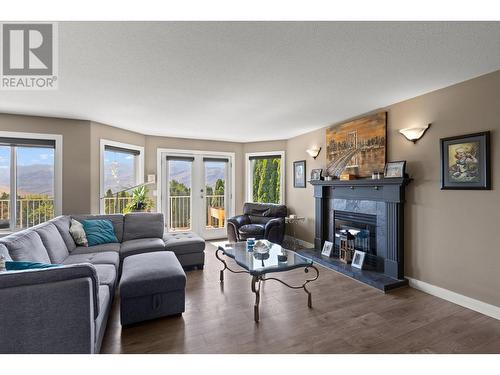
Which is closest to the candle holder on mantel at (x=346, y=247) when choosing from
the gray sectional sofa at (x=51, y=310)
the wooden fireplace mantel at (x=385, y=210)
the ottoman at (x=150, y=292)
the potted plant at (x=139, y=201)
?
the wooden fireplace mantel at (x=385, y=210)

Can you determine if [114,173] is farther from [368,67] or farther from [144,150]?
[368,67]

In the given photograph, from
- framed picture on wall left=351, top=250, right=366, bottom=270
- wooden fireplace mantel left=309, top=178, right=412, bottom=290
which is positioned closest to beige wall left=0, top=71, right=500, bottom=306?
wooden fireplace mantel left=309, top=178, right=412, bottom=290

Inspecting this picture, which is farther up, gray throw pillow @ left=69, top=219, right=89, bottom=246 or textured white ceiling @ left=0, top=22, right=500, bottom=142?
textured white ceiling @ left=0, top=22, right=500, bottom=142

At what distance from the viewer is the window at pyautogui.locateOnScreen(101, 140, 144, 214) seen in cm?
459

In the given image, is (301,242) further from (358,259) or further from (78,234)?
(78,234)

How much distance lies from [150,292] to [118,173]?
3491 millimetres

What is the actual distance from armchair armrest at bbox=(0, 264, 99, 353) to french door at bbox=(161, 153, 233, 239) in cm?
410

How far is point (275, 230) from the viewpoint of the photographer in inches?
195

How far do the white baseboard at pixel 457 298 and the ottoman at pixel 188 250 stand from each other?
117 inches

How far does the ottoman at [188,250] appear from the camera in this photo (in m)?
3.69

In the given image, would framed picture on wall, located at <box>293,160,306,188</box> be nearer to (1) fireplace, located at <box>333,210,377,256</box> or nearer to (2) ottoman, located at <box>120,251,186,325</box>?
(1) fireplace, located at <box>333,210,377,256</box>

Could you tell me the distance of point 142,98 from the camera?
3154mm

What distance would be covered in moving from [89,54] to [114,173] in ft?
10.7

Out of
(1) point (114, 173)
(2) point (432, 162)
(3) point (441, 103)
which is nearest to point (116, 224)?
(1) point (114, 173)
